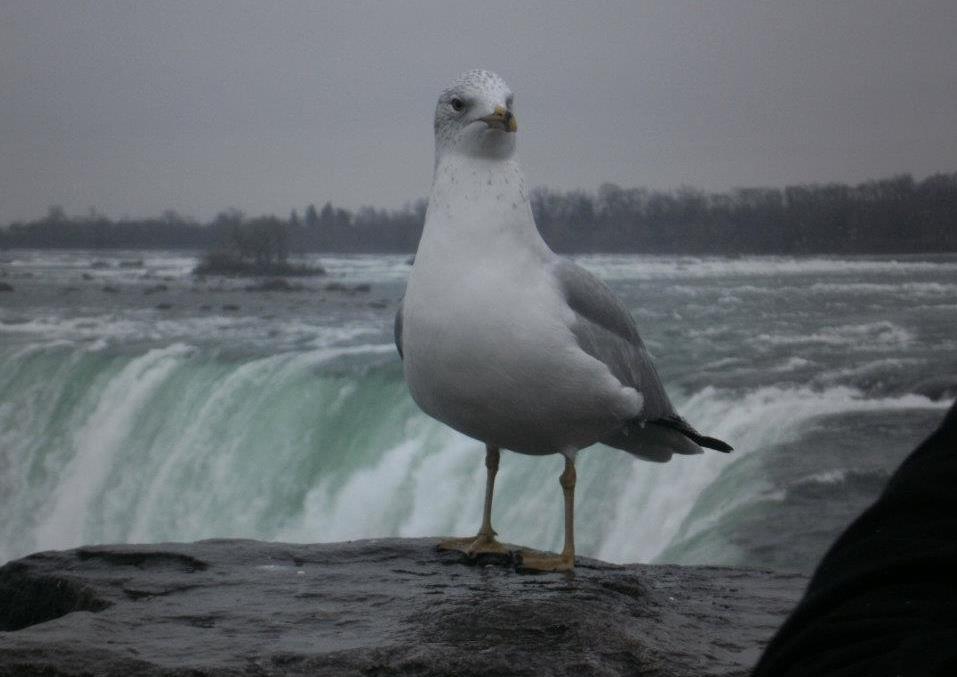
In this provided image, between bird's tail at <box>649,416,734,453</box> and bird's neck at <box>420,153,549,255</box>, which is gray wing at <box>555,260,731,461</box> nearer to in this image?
bird's tail at <box>649,416,734,453</box>

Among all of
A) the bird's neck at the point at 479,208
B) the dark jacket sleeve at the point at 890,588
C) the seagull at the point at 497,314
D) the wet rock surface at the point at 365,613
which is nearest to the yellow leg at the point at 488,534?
the wet rock surface at the point at 365,613

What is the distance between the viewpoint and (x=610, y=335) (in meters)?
2.74

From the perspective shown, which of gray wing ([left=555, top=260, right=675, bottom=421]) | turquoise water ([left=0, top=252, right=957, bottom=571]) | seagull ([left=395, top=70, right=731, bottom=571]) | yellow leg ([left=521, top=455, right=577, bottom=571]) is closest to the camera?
seagull ([left=395, top=70, right=731, bottom=571])

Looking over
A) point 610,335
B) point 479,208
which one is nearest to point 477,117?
point 479,208

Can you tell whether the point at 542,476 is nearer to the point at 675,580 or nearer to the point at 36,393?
the point at 675,580

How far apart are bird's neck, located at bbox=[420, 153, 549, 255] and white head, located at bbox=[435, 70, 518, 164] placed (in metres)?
0.02

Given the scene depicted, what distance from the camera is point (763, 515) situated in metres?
4.70

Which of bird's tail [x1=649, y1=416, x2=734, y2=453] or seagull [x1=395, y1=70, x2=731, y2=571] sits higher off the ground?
seagull [x1=395, y1=70, x2=731, y2=571]

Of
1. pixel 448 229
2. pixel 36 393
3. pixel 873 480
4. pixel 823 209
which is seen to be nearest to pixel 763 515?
pixel 873 480

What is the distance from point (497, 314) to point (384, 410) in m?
3.73

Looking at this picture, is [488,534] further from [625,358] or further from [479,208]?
[479,208]

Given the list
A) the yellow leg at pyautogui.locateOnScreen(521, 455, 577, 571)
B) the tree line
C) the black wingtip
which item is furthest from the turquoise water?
the yellow leg at pyautogui.locateOnScreen(521, 455, 577, 571)

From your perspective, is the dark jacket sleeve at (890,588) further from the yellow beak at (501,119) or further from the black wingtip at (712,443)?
the black wingtip at (712,443)

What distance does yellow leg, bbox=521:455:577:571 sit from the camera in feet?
9.05
